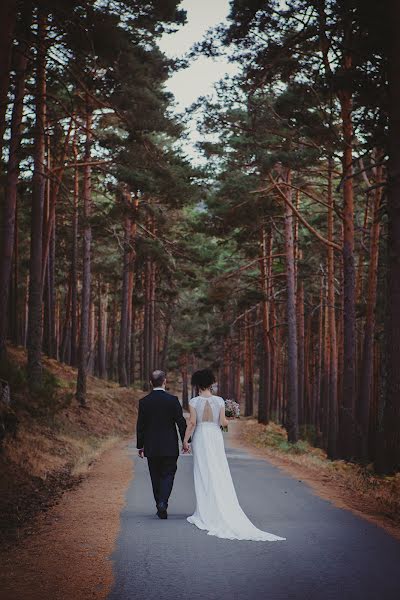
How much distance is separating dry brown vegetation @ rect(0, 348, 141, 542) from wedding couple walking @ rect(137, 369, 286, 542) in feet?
6.40

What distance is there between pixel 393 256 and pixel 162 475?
6092 mm

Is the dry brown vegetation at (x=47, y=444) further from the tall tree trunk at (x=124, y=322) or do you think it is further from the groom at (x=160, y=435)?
the tall tree trunk at (x=124, y=322)

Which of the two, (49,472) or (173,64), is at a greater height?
(173,64)

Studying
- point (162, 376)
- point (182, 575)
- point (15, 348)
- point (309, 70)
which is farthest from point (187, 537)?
point (15, 348)

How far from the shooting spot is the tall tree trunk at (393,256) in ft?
40.0

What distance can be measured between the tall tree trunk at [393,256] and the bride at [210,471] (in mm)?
4397

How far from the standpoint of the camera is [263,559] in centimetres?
660

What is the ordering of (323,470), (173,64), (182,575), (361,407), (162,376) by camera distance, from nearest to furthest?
(182,575)
(162,376)
(323,470)
(173,64)
(361,407)

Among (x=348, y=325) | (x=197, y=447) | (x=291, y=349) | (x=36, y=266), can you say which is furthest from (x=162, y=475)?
(x=291, y=349)

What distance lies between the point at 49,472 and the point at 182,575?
8.25m

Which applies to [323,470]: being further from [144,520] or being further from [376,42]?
[376,42]

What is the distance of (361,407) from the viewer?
23.6 m

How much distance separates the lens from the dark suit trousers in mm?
9180

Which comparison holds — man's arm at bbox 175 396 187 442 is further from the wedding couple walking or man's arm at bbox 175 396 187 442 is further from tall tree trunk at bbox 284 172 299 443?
tall tree trunk at bbox 284 172 299 443
